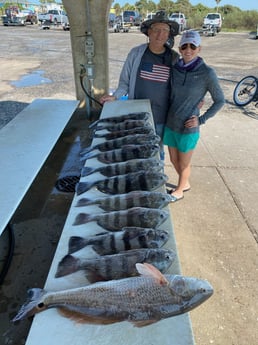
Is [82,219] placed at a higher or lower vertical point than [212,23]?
lower

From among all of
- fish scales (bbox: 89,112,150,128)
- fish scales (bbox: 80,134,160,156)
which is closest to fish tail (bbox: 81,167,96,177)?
fish scales (bbox: 80,134,160,156)

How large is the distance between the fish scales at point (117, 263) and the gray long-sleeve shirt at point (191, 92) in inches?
83.0

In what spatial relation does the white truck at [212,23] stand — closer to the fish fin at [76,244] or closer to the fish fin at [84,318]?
the fish fin at [76,244]

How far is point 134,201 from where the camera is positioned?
206 centimetres

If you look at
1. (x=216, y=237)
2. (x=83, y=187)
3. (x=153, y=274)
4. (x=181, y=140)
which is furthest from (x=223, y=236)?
(x=153, y=274)

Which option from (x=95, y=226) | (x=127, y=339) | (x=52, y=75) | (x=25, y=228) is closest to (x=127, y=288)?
(x=127, y=339)

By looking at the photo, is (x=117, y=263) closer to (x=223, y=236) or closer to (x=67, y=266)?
(x=67, y=266)

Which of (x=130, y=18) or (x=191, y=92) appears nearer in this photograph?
(x=191, y=92)

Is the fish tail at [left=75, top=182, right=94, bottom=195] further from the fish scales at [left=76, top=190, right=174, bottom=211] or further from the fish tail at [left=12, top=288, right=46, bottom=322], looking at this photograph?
the fish tail at [left=12, top=288, right=46, bottom=322]

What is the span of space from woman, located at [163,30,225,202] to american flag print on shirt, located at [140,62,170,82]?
0.12m

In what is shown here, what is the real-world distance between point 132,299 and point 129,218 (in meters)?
0.62

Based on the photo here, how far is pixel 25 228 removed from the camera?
3355 millimetres

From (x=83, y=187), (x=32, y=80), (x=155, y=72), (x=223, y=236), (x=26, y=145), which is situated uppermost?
(x=155, y=72)

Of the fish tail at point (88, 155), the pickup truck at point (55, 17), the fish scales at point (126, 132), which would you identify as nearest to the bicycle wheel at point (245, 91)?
the fish scales at point (126, 132)
